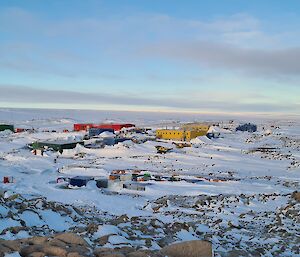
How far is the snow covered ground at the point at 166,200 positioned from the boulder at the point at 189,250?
2.55 ft

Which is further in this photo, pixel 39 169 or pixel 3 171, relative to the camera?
pixel 39 169

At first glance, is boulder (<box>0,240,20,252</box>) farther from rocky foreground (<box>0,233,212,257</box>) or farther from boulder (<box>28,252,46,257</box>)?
boulder (<box>28,252,46,257</box>)

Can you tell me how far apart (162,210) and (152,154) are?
56.3 ft

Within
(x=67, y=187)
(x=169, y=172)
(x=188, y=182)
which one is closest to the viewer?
(x=67, y=187)

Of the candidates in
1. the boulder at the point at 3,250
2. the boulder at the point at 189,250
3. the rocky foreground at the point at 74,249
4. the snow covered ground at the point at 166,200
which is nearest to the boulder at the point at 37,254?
the rocky foreground at the point at 74,249

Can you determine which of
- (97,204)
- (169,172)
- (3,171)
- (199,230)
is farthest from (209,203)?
(3,171)

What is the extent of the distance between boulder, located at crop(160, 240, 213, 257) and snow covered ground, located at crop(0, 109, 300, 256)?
78 cm

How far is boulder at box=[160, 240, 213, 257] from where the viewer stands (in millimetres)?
5043

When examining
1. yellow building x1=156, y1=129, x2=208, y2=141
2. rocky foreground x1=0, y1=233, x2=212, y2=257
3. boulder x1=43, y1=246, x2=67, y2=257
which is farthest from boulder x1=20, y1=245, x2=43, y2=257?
yellow building x1=156, y1=129, x2=208, y2=141

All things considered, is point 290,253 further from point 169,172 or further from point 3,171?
point 3,171

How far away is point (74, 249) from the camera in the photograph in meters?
4.67

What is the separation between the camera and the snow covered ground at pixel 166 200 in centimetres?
721

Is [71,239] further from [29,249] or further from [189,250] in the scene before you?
[189,250]

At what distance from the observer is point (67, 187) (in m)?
16.4
